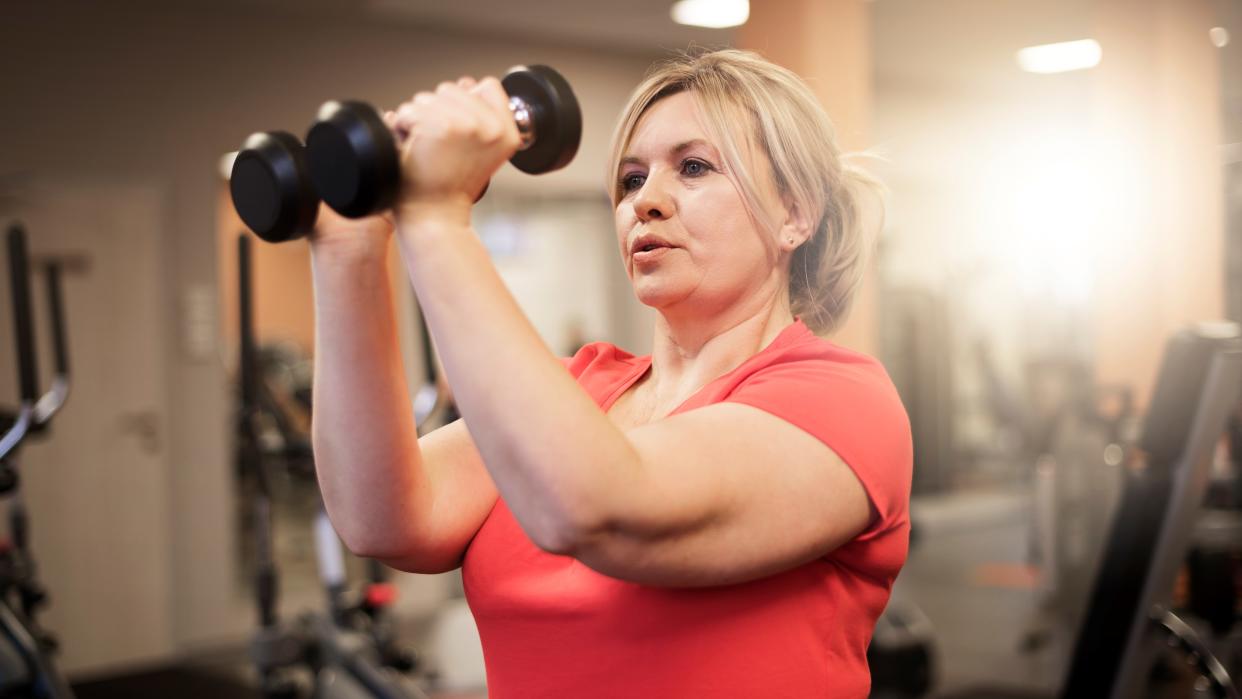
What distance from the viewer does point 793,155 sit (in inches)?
32.7

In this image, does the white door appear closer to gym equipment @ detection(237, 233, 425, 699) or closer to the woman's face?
gym equipment @ detection(237, 233, 425, 699)

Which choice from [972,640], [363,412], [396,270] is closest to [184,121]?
[396,270]

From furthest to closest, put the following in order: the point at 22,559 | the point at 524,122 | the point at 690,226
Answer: the point at 22,559, the point at 690,226, the point at 524,122

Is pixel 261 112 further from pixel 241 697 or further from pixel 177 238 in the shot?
pixel 241 697

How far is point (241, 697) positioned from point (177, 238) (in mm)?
2029

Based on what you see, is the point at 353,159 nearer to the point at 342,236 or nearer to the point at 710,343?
the point at 342,236

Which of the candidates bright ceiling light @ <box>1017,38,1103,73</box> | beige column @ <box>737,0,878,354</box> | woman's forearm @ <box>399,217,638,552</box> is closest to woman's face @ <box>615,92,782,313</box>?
woman's forearm @ <box>399,217,638,552</box>

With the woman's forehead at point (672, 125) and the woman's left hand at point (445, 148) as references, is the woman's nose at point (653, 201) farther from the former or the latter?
the woman's left hand at point (445, 148)

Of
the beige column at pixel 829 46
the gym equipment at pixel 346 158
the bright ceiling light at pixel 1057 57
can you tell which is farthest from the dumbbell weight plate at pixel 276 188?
the bright ceiling light at pixel 1057 57

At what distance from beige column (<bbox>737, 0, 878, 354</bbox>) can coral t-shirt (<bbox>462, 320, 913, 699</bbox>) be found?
230 cm

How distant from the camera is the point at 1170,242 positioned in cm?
434

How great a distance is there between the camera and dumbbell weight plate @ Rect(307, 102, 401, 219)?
592mm

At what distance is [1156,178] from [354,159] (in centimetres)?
450

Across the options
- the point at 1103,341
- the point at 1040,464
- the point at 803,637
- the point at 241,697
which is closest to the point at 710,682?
the point at 803,637
